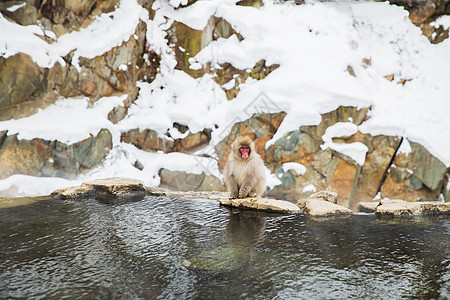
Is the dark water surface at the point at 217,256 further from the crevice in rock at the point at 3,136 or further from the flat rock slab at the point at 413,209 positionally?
the crevice in rock at the point at 3,136

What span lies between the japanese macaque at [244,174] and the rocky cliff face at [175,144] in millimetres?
3877

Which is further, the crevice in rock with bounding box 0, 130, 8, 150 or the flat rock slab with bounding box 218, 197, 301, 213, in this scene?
the crevice in rock with bounding box 0, 130, 8, 150

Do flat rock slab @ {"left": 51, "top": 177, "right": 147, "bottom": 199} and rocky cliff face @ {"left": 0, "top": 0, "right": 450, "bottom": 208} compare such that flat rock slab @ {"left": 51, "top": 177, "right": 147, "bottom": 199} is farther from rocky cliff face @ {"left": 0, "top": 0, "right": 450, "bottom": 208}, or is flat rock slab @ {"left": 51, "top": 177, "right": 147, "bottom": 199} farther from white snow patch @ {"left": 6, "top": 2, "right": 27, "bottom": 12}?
white snow patch @ {"left": 6, "top": 2, "right": 27, "bottom": 12}

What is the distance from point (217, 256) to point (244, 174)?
1937 millimetres

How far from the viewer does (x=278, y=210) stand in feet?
13.7

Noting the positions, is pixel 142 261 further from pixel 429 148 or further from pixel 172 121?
pixel 429 148

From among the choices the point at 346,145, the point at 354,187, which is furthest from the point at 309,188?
the point at 346,145

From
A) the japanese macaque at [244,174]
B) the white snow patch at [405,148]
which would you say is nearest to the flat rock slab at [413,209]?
the japanese macaque at [244,174]

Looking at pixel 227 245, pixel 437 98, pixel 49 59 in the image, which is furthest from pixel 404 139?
pixel 49 59

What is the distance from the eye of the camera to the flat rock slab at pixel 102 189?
16.4 feet

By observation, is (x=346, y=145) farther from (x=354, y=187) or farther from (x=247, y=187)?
(x=247, y=187)

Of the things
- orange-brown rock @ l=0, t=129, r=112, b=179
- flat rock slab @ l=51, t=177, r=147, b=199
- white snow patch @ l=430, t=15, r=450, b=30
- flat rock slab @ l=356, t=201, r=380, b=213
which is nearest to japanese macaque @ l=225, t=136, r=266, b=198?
flat rock slab @ l=356, t=201, r=380, b=213

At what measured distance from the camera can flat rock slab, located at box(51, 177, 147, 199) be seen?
4.98 m

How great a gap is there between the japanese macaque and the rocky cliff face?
3877 mm
